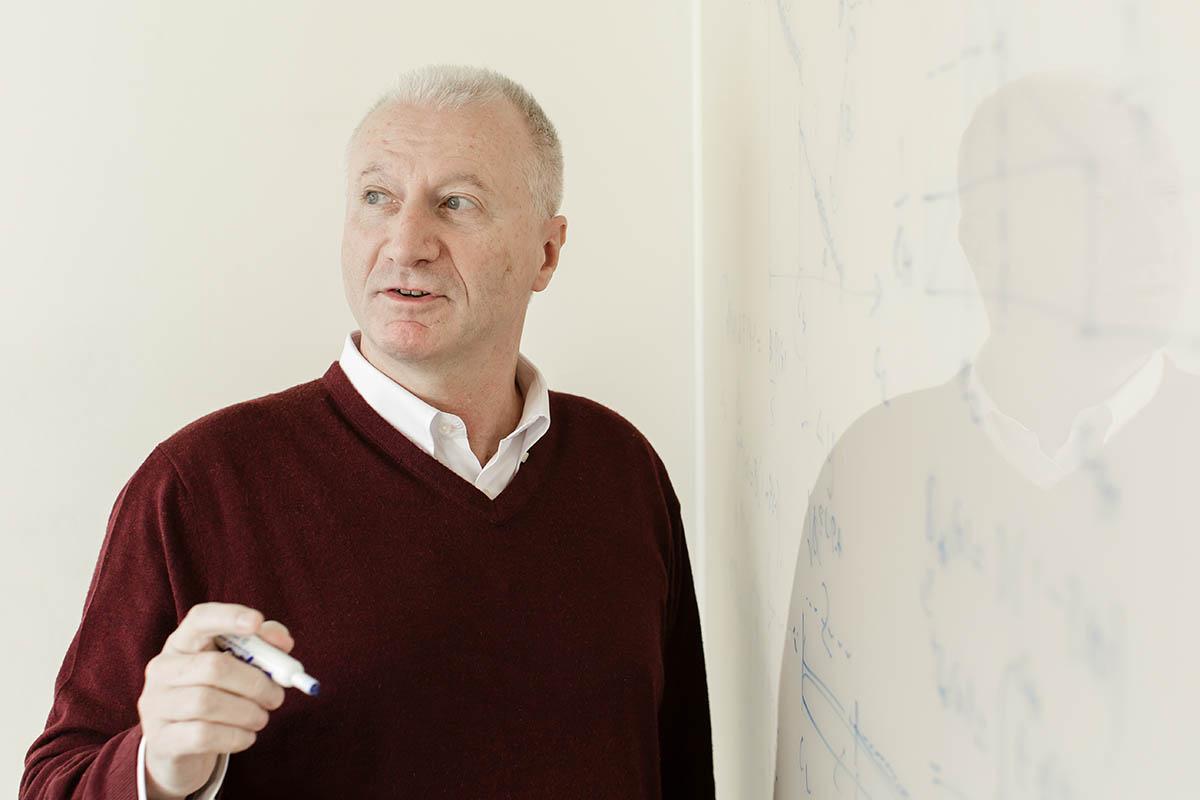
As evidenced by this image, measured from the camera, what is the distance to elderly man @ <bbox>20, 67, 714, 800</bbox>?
1.08m

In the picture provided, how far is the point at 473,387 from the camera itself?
4.20ft

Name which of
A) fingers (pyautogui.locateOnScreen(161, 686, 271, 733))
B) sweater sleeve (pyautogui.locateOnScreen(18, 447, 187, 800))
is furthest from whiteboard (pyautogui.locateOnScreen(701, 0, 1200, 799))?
sweater sleeve (pyautogui.locateOnScreen(18, 447, 187, 800))

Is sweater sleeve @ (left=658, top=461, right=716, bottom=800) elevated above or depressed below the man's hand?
below

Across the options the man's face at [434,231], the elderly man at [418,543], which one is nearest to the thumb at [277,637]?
the elderly man at [418,543]

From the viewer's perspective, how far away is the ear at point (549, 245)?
139 cm

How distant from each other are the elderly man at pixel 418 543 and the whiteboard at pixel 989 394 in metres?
0.29

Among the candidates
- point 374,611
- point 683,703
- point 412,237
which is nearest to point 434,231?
point 412,237

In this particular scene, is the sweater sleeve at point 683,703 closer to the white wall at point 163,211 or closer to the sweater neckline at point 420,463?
the sweater neckline at point 420,463

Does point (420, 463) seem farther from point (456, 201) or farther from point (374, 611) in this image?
point (456, 201)

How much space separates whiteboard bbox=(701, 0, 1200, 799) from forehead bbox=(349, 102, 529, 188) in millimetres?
363

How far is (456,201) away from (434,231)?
0.05 m

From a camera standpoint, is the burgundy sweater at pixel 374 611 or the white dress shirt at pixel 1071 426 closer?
the white dress shirt at pixel 1071 426

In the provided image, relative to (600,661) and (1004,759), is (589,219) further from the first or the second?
(1004,759)

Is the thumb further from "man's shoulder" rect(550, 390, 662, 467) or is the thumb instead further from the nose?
"man's shoulder" rect(550, 390, 662, 467)
